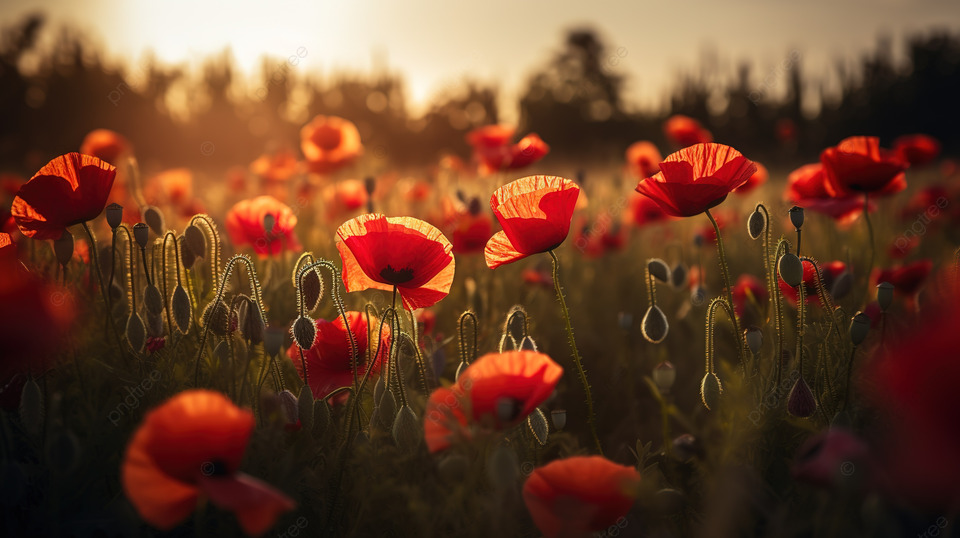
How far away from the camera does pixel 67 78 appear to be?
484 inches

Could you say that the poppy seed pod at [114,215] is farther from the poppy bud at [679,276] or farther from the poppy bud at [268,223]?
the poppy bud at [679,276]

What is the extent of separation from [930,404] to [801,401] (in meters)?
0.60

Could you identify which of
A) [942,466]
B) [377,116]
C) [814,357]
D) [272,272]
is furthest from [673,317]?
[377,116]

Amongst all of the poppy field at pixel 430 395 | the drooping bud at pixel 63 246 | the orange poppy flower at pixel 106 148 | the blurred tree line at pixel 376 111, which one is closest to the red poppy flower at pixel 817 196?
the poppy field at pixel 430 395

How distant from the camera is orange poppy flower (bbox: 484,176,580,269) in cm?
141

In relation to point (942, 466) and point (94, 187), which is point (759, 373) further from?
point (94, 187)

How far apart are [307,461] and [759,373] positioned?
3.37 ft

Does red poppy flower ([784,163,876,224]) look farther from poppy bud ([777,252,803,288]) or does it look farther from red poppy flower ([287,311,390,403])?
red poppy flower ([287,311,390,403])

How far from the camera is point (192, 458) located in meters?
0.89

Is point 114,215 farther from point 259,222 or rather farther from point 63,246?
point 259,222

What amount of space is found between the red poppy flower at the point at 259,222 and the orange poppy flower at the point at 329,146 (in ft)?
4.65

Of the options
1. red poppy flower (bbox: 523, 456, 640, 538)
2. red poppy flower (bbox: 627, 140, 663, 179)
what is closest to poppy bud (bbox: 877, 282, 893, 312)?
red poppy flower (bbox: 523, 456, 640, 538)

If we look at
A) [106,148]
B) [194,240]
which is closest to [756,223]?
[194,240]

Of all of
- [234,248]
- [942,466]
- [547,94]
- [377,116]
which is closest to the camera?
[942,466]
